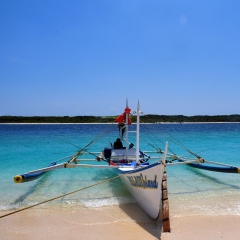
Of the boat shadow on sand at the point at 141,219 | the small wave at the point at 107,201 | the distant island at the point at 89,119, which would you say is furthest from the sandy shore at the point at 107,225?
the distant island at the point at 89,119

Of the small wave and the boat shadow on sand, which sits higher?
the boat shadow on sand

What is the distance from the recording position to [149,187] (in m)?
5.18

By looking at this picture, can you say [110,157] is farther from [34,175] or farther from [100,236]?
[100,236]

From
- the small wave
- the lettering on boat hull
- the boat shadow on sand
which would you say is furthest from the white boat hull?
the small wave

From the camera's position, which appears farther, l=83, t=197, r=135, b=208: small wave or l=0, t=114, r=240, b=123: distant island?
l=0, t=114, r=240, b=123: distant island

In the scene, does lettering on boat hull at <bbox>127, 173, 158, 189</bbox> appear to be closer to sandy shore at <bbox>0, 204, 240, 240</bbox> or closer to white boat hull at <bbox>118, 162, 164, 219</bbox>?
white boat hull at <bbox>118, 162, 164, 219</bbox>

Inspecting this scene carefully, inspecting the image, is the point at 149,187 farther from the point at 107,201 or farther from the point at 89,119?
the point at 89,119

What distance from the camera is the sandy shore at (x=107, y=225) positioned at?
472 cm

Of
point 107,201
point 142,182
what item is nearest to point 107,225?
point 142,182

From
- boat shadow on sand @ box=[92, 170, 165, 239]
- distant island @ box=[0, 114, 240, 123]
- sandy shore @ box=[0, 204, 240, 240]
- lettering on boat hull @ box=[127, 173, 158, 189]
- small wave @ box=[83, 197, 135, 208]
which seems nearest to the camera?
sandy shore @ box=[0, 204, 240, 240]

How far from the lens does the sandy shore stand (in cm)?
472

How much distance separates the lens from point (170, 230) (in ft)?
15.8

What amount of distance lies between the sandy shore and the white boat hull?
0.79 feet

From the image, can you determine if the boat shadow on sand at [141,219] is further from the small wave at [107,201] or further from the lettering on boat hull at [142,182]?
the lettering on boat hull at [142,182]
